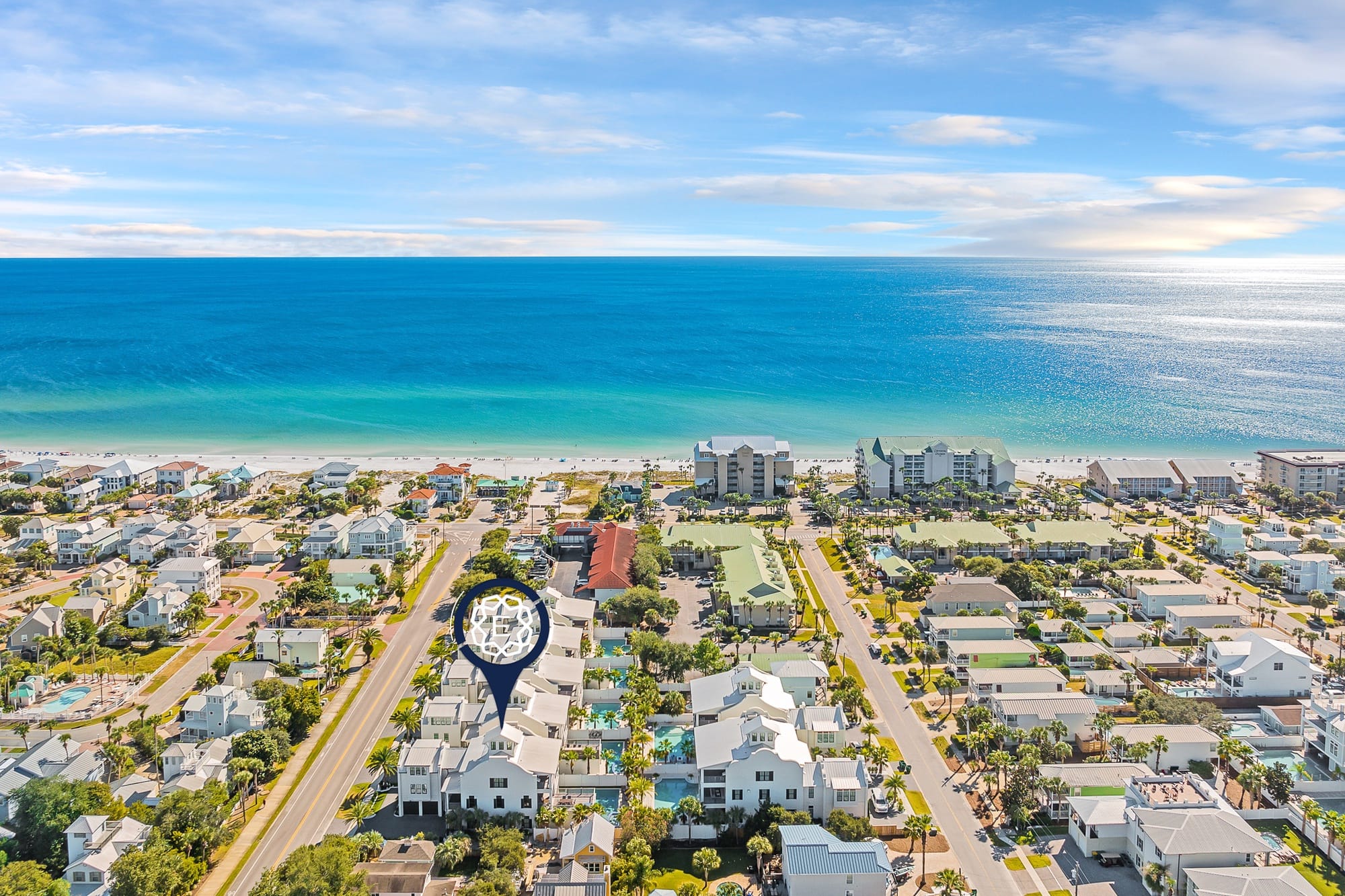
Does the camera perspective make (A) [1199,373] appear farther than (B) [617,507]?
Yes

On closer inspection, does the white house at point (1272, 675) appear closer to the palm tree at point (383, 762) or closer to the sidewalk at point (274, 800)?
the palm tree at point (383, 762)

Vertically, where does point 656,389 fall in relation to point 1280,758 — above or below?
above

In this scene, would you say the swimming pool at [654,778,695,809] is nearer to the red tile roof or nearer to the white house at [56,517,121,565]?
the red tile roof

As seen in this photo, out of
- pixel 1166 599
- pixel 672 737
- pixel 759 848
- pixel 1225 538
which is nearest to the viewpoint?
pixel 759 848

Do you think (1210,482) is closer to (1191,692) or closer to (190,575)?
(1191,692)

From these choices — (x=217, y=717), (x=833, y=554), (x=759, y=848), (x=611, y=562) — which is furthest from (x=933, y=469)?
(x=217, y=717)

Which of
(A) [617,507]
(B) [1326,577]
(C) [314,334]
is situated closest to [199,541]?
(A) [617,507]

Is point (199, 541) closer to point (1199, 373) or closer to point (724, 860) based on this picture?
point (724, 860)
